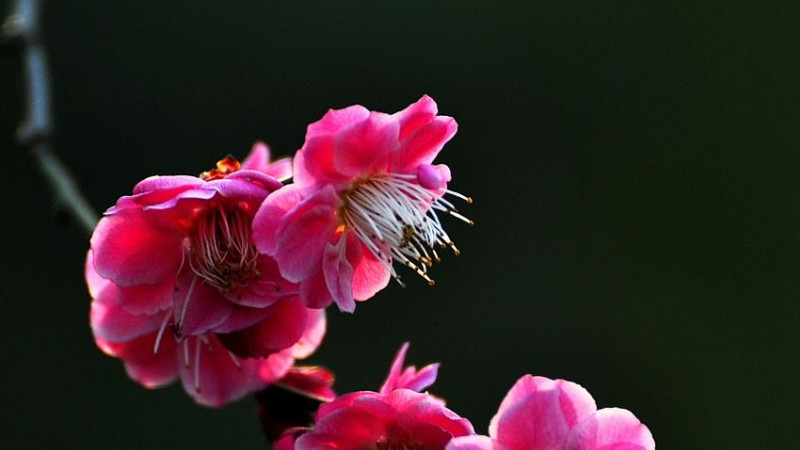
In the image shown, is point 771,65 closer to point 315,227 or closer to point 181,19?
point 181,19

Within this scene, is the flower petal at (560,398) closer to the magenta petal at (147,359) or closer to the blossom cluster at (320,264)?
the blossom cluster at (320,264)

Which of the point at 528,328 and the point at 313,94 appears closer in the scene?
the point at 528,328

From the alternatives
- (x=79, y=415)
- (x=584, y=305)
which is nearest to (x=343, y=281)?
(x=79, y=415)

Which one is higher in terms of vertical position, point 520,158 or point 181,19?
point 181,19

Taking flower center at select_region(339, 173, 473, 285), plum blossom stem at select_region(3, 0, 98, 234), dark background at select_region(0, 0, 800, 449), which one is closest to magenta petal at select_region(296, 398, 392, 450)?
flower center at select_region(339, 173, 473, 285)

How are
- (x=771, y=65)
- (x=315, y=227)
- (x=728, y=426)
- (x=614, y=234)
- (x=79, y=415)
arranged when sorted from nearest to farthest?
(x=315, y=227) → (x=79, y=415) → (x=728, y=426) → (x=614, y=234) → (x=771, y=65)

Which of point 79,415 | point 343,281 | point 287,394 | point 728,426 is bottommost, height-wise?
point 728,426
